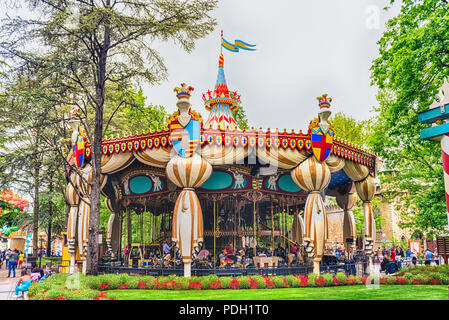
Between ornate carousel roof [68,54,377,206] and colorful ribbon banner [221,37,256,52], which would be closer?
ornate carousel roof [68,54,377,206]

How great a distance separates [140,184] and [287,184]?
23.5ft

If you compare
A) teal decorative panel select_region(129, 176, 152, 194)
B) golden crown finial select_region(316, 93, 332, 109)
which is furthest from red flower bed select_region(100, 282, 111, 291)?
golden crown finial select_region(316, 93, 332, 109)

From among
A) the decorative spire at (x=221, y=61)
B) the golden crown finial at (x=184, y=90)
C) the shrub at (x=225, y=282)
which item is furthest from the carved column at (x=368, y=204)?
the golden crown finial at (x=184, y=90)

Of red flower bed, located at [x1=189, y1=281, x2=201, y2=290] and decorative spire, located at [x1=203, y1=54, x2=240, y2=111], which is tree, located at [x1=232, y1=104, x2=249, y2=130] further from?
red flower bed, located at [x1=189, y1=281, x2=201, y2=290]

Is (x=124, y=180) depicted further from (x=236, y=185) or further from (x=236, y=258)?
(x=236, y=258)

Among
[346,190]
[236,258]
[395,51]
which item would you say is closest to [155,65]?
[236,258]

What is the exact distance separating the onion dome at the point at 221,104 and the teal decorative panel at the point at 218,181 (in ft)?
9.76

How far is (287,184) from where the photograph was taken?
17.4m

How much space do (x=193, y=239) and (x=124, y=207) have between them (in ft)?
24.9

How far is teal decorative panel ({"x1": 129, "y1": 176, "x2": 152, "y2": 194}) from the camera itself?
17312 mm

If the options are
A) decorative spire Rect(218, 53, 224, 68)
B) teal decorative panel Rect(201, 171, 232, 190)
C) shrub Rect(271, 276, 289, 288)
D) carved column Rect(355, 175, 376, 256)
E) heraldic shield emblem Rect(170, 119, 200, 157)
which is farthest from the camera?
decorative spire Rect(218, 53, 224, 68)

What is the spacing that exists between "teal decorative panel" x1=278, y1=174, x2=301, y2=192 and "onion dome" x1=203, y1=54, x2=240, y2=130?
11.8 ft

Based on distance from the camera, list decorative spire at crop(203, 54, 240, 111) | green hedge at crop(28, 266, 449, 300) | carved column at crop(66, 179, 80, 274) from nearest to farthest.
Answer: green hedge at crop(28, 266, 449, 300)
carved column at crop(66, 179, 80, 274)
decorative spire at crop(203, 54, 240, 111)

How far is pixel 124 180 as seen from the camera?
58.5 ft
